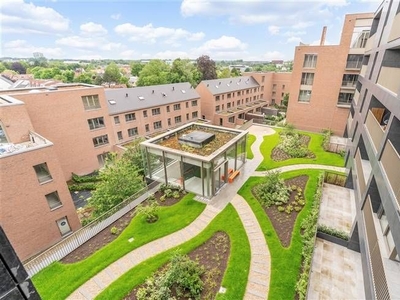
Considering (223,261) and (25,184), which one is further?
(25,184)

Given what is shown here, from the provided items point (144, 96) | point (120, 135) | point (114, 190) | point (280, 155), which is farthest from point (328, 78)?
point (114, 190)

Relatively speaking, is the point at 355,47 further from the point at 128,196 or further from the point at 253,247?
the point at 128,196

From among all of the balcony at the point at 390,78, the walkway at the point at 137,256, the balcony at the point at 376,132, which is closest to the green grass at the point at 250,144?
the walkway at the point at 137,256

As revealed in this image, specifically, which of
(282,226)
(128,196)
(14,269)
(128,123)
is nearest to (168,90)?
(128,123)

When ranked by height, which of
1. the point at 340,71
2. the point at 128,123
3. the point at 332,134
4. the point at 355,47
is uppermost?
the point at 355,47

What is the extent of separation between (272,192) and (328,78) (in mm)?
22874

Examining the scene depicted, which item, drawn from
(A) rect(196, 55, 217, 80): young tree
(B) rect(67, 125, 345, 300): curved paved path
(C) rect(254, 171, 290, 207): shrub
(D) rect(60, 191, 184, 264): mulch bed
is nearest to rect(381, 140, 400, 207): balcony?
(B) rect(67, 125, 345, 300): curved paved path

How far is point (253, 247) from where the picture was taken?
13.4 meters

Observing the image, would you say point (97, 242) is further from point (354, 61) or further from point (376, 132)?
point (354, 61)

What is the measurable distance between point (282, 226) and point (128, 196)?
12.3 m

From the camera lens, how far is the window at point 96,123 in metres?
27.5

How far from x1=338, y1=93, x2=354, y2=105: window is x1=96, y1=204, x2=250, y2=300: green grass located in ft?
87.8

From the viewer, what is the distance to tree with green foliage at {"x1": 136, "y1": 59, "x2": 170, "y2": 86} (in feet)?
184

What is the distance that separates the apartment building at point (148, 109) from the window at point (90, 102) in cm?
213
